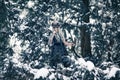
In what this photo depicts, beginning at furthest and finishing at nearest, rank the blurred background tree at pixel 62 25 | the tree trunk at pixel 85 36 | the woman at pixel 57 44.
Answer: the tree trunk at pixel 85 36 < the blurred background tree at pixel 62 25 < the woman at pixel 57 44

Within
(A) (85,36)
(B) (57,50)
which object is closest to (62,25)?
(A) (85,36)

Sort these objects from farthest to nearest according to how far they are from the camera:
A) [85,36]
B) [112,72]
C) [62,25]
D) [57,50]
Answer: [85,36] < [62,25] < [57,50] < [112,72]

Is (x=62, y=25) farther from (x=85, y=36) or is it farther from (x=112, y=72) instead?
(x=112, y=72)

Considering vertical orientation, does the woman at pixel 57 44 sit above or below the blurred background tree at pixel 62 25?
below

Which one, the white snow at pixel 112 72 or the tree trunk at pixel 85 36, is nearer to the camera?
the white snow at pixel 112 72

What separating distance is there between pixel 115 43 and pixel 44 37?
321cm

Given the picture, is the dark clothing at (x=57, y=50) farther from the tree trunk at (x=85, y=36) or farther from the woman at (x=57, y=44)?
the tree trunk at (x=85, y=36)

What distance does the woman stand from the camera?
982cm

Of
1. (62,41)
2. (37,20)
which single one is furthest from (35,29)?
(62,41)

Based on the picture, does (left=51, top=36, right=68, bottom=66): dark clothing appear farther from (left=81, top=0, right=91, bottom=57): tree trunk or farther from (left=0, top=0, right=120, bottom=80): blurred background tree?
(left=81, top=0, right=91, bottom=57): tree trunk

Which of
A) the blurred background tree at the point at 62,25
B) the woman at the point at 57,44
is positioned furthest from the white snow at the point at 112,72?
the blurred background tree at the point at 62,25

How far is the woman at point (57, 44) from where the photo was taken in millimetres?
9820

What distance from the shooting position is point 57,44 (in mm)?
9992

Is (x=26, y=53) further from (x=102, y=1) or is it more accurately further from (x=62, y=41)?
(x=102, y=1)
